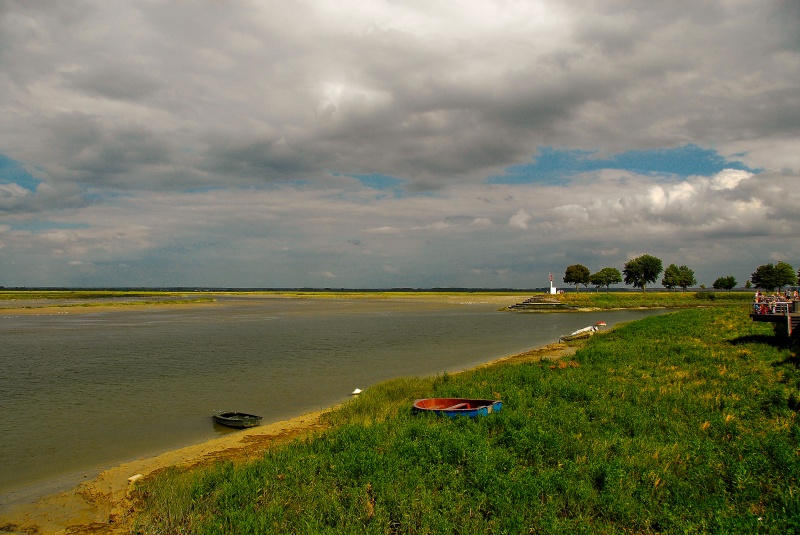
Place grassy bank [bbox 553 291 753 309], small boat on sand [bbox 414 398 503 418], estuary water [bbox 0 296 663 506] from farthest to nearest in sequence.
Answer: grassy bank [bbox 553 291 753 309] < estuary water [bbox 0 296 663 506] < small boat on sand [bbox 414 398 503 418]

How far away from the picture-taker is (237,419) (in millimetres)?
17953

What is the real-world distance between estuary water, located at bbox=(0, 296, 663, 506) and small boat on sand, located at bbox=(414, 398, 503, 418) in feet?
19.6

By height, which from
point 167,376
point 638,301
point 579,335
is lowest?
point 167,376

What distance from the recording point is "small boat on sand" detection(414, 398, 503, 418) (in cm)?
1512

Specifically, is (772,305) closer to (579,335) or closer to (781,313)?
(781,313)

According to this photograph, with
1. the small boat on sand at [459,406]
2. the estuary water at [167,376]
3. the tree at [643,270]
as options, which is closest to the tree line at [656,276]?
the tree at [643,270]

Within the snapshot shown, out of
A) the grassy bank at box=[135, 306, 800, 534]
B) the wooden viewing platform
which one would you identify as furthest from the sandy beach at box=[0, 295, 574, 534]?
the wooden viewing platform

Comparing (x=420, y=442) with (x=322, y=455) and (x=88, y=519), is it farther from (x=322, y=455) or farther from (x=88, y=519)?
(x=88, y=519)

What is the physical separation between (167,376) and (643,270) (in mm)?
141954

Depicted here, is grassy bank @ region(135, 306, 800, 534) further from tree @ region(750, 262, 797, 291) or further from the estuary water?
tree @ region(750, 262, 797, 291)

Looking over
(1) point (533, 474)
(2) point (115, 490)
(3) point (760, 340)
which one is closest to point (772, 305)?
(3) point (760, 340)

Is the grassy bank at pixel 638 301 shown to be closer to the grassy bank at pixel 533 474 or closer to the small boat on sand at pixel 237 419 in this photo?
the grassy bank at pixel 533 474

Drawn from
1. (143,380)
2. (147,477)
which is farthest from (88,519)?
(143,380)

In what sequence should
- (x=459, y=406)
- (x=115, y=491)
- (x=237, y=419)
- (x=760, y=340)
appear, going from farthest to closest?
(x=760, y=340), (x=237, y=419), (x=459, y=406), (x=115, y=491)
